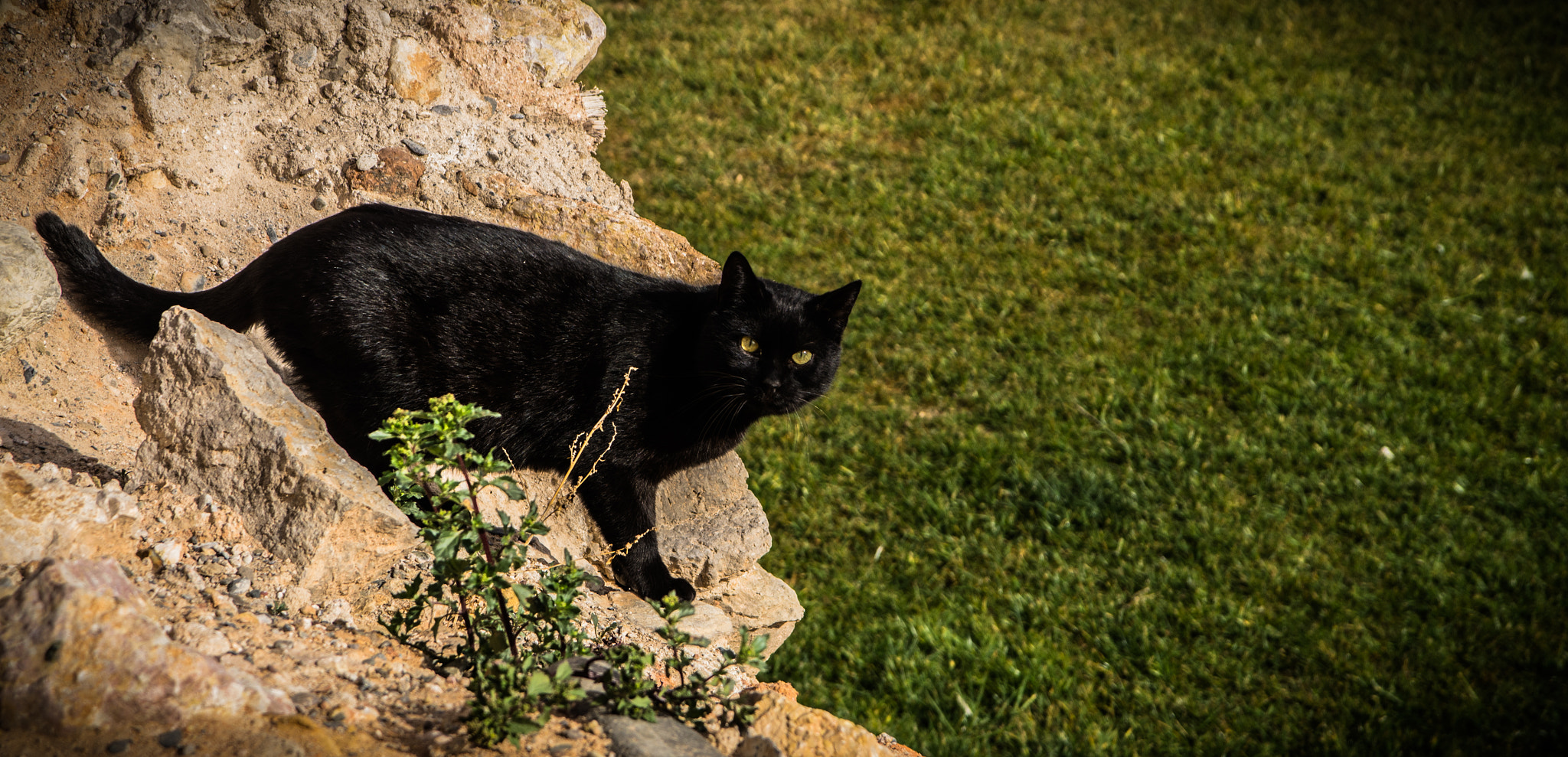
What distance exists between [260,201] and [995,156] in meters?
4.54

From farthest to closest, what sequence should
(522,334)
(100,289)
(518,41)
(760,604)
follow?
(518,41) → (760,604) → (522,334) → (100,289)

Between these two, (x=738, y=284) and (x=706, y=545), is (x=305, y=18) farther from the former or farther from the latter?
(x=706, y=545)

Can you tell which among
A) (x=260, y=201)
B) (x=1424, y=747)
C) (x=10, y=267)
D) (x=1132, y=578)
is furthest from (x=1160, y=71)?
(x=10, y=267)

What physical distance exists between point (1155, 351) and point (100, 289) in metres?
4.69

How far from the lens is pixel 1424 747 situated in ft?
12.1

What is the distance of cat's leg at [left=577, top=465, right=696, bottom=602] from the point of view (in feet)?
10.0

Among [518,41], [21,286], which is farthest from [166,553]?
[518,41]

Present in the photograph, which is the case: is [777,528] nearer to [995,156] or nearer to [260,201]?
[260,201]

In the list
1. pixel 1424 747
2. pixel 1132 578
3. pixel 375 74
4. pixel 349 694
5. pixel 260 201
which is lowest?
pixel 1424 747

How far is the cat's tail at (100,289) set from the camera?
8.84 feet

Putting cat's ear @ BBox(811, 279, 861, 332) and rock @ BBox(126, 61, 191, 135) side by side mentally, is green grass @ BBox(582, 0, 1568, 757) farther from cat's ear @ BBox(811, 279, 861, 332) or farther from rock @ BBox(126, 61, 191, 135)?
rock @ BBox(126, 61, 191, 135)

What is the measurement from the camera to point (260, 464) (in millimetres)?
2156

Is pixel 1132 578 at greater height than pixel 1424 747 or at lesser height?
greater

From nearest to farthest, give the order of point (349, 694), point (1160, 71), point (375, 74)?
1. point (349, 694)
2. point (375, 74)
3. point (1160, 71)
